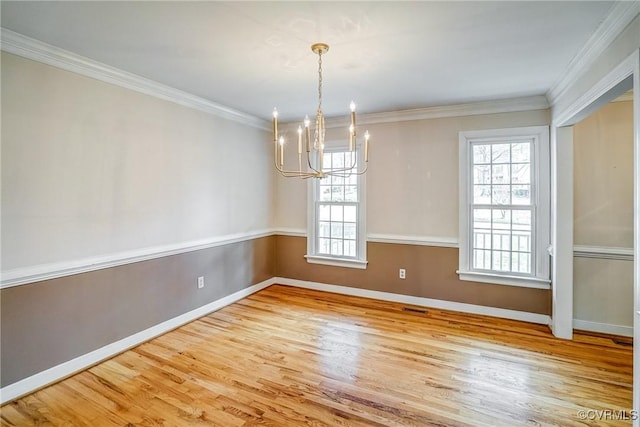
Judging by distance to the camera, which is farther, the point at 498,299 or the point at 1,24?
the point at 498,299

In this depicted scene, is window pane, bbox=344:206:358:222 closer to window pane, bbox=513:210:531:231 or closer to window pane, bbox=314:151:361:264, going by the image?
window pane, bbox=314:151:361:264

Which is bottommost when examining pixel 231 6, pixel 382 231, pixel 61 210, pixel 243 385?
pixel 243 385

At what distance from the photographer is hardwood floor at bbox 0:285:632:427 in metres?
2.08

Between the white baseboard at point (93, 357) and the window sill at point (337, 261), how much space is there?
140 cm

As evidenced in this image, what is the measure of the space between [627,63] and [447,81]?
4.62ft

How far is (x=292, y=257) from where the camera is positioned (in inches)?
197

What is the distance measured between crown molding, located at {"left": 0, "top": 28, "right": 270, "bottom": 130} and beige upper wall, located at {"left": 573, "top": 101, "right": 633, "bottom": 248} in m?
3.98

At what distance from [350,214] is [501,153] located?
79.1 inches

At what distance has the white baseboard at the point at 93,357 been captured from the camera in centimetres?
226

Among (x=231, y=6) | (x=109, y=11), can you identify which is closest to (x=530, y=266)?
(x=231, y=6)

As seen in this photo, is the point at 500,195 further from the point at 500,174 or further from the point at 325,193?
the point at 325,193

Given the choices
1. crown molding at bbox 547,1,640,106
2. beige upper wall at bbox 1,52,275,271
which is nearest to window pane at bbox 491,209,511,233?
crown molding at bbox 547,1,640,106

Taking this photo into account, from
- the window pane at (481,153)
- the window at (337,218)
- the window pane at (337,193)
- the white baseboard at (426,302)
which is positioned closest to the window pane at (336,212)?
the window at (337,218)

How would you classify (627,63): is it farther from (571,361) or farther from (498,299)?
(498,299)
